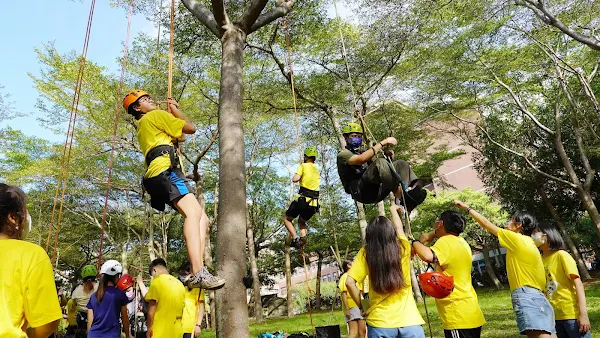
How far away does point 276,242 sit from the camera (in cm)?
2795

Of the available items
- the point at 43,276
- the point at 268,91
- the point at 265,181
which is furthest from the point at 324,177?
the point at 43,276

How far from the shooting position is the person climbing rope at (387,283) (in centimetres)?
291

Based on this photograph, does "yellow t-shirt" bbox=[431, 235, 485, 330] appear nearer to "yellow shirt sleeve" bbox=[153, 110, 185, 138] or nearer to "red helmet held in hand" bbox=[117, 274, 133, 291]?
"yellow shirt sleeve" bbox=[153, 110, 185, 138]

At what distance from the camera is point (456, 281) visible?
11.8 ft

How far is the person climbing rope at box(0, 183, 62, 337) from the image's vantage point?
1.74 metres

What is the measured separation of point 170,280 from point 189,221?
4.40 ft

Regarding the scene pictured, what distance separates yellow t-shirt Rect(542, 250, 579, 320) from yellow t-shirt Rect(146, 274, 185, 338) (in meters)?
3.52

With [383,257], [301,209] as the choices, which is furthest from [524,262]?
[301,209]

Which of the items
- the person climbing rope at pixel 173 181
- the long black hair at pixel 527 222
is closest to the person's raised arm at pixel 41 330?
the person climbing rope at pixel 173 181

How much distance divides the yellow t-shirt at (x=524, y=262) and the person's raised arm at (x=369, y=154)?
1.29m

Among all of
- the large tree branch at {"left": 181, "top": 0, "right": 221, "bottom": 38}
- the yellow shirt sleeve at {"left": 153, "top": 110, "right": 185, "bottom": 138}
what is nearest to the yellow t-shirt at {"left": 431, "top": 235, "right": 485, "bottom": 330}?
the yellow shirt sleeve at {"left": 153, "top": 110, "right": 185, "bottom": 138}

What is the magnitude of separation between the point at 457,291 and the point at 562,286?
1147 mm

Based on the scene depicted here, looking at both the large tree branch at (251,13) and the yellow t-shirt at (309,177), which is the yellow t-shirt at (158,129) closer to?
the large tree branch at (251,13)

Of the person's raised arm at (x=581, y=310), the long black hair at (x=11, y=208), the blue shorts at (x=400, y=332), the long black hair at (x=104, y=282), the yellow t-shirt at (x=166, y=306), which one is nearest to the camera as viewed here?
the long black hair at (x=11, y=208)
